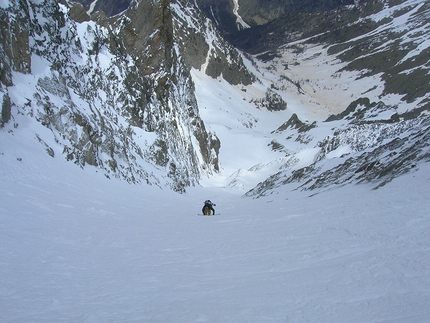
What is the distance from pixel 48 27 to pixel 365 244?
2244 cm

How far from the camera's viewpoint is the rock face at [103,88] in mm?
17328

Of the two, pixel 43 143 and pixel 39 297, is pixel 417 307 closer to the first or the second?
pixel 39 297

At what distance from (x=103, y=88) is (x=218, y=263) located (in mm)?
25446

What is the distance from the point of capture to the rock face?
17.3 m

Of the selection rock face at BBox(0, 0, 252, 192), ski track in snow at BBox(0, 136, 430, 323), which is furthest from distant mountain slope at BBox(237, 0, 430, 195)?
rock face at BBox(0, 0, 252, 192)

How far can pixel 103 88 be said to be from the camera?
28719 mm

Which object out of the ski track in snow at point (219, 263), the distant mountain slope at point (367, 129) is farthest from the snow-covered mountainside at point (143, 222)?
the distant mountain slope at point (367, 129)

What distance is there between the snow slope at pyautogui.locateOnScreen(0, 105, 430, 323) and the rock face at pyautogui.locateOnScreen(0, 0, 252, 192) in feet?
24.2

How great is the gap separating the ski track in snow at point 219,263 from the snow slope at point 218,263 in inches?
0.8

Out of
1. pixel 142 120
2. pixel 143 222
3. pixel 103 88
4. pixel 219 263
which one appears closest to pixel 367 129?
pixel 142 120

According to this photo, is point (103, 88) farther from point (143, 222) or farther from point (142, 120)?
point (143, 222)

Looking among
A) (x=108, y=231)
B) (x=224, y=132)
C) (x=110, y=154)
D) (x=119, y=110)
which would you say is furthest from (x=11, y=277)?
(x=224, y=132)

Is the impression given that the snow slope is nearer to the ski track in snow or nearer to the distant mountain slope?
the ski track in snow

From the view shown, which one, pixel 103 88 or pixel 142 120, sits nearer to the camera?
pixel 103 88
